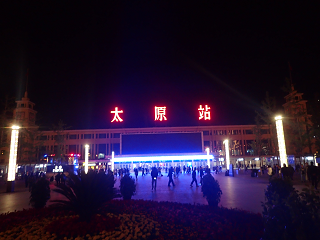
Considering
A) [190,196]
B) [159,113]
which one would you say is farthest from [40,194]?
[159,113]

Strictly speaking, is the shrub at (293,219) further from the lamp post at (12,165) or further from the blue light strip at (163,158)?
the blue light strip at (163,158)

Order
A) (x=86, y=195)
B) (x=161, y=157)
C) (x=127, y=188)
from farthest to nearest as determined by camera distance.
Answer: (x=161, y=157) → (x=127, y=188) → (x=86, y=195)

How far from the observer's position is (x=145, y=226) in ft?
20.3

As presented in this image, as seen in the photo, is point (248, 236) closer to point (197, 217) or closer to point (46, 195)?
point (197, 217)

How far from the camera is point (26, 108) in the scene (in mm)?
57188

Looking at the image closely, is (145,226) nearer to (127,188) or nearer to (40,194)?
(127,188)

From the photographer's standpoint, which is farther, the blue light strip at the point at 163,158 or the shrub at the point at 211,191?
the blue light strip at the point at 163,158

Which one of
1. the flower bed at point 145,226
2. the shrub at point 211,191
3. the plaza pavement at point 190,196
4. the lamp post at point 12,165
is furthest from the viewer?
the lamp post at point 12,165

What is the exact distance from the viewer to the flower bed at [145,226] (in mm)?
5480

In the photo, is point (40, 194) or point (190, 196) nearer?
point (40, 194)

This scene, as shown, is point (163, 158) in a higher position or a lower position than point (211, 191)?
higher

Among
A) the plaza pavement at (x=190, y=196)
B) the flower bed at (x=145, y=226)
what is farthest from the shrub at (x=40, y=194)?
the plaza pavement at (x=190, y=196)

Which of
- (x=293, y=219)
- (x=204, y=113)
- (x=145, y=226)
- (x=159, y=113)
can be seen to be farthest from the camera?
(x=159, y=113)

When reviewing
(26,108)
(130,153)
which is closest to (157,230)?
(130,153)
